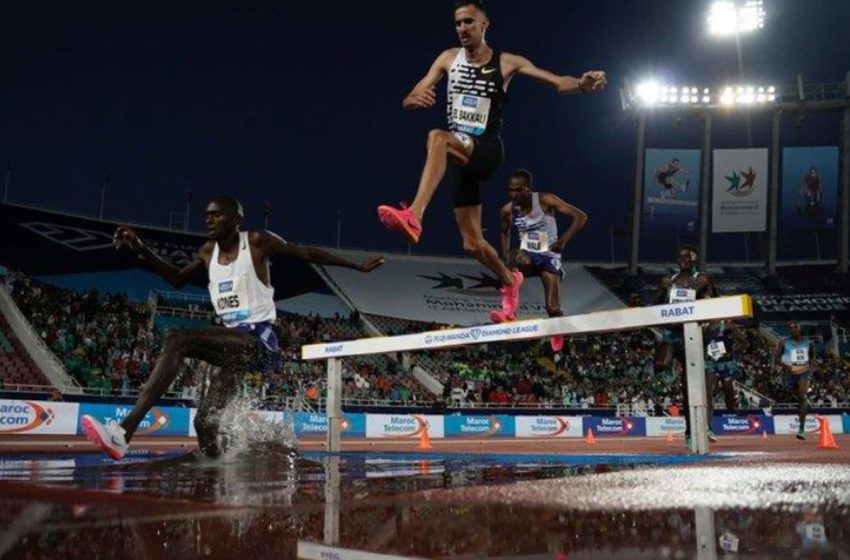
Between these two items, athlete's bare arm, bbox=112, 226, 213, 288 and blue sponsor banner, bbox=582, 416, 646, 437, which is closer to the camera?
athlete's bare arm, bbox=112, 226, 213, 288

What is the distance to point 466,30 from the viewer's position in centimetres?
539

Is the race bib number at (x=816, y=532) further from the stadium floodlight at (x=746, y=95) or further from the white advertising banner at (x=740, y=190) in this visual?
the stadium floodlight at (x=746, y=95)

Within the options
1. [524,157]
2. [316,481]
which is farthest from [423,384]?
[524,157]

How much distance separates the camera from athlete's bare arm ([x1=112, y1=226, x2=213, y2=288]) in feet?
17.7

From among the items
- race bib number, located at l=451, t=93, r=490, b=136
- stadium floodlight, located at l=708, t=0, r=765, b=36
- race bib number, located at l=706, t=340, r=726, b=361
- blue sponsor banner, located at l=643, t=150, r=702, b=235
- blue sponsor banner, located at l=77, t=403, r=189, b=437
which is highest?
stadium floodlight, located at l=708, t=0, r=765, b=36

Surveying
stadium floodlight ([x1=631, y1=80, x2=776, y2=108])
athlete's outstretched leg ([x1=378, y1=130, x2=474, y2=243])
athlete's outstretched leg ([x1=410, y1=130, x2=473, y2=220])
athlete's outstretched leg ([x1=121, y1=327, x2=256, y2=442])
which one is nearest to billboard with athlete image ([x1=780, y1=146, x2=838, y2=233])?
stadium floodlight ([x1=631, y1=80, x2=776, y2=108])

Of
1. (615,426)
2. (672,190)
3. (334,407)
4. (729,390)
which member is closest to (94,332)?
(334,407)

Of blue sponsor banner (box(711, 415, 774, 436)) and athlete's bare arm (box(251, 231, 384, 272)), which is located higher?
athlete's bare arm (box(251, 231, 384, 272))

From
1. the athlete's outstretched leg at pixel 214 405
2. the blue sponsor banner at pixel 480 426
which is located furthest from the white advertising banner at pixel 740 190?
the athlete's outstretched leg at pixel 214 405

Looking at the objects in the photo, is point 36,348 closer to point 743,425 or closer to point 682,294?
point 682,294

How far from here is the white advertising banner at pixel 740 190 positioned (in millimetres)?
33062

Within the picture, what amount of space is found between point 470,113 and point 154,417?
14284 millimetres

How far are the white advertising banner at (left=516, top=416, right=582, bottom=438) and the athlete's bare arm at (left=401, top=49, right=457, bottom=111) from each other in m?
18.5

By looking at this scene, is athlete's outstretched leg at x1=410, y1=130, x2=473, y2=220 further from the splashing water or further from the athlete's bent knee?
the splashing water
